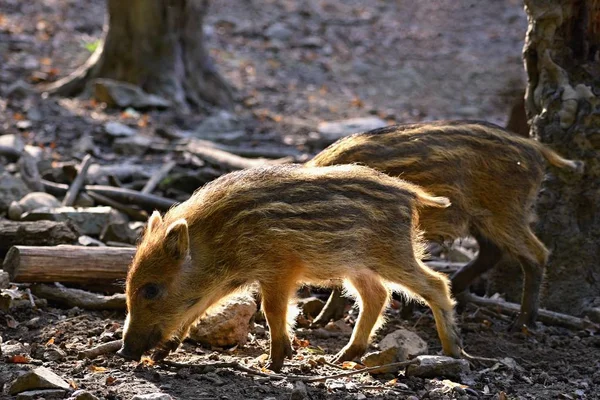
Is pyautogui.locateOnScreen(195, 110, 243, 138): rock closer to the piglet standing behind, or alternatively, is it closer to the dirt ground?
the dirt ground

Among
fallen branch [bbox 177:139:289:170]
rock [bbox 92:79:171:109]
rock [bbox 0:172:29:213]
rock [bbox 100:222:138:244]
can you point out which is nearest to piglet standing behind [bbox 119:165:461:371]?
rock [bbox 100:222:138:244]

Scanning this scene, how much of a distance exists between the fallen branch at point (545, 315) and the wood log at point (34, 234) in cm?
251

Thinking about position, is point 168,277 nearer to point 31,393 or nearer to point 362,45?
point 31,393

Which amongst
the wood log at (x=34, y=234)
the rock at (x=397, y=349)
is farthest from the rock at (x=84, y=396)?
the wood log at (x=34, y=234)

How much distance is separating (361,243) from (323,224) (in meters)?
0.21

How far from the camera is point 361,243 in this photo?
14.1 feet

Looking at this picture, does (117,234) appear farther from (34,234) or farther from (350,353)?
(350,353)

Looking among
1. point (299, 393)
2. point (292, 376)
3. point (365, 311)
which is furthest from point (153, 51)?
point (299, 393)

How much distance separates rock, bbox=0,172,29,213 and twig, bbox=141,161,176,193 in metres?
0.94

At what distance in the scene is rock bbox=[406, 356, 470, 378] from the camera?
429 centimetres

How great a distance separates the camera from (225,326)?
464 cm

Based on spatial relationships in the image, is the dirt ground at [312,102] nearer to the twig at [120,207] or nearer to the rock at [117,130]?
the rock at [117,130]

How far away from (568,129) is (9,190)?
12.3 feet

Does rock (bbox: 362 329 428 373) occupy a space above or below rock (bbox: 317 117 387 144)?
above
